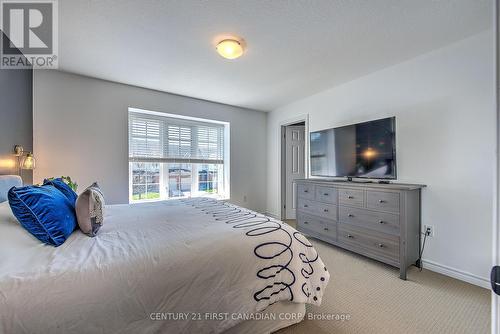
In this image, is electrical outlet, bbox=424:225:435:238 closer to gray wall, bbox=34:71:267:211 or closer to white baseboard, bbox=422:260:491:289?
white baseboard, bbox=422:260:491:289

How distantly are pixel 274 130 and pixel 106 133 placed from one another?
10.2 ft

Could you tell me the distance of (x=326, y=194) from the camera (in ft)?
9.84

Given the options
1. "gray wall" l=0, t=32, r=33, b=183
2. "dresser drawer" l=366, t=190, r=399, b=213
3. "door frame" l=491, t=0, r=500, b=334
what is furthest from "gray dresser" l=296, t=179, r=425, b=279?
"gray wall" l=0, t=32, r=33, b=183

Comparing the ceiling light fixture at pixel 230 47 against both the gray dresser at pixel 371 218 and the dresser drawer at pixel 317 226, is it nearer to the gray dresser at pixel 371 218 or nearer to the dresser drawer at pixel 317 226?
the gray dresser at pixel 371 218

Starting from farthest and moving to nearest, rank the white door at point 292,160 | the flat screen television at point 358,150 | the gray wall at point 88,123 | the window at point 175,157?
1. the white door at point 292,160
2. the window at point 175,157
3. the gray wall at point 88,123
4. the flat screen television at point 358,150

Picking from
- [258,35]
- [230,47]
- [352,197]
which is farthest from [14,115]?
[352,197]

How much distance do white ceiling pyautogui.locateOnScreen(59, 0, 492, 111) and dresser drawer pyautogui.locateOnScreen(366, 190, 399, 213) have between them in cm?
157

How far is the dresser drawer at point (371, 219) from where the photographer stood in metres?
2.29

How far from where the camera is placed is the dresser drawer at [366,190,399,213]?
227 centimetres

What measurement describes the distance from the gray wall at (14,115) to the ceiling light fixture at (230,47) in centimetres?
196

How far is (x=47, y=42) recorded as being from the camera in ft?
7.24

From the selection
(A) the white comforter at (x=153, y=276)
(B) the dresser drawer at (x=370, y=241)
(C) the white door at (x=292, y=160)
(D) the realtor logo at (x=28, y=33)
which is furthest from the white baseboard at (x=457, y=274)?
(D) the realtor logo at (x=28, y=33)

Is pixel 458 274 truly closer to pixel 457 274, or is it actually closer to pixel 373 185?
pixel 457 274

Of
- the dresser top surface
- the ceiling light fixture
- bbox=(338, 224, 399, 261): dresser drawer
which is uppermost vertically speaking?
the ceiling light fixture
